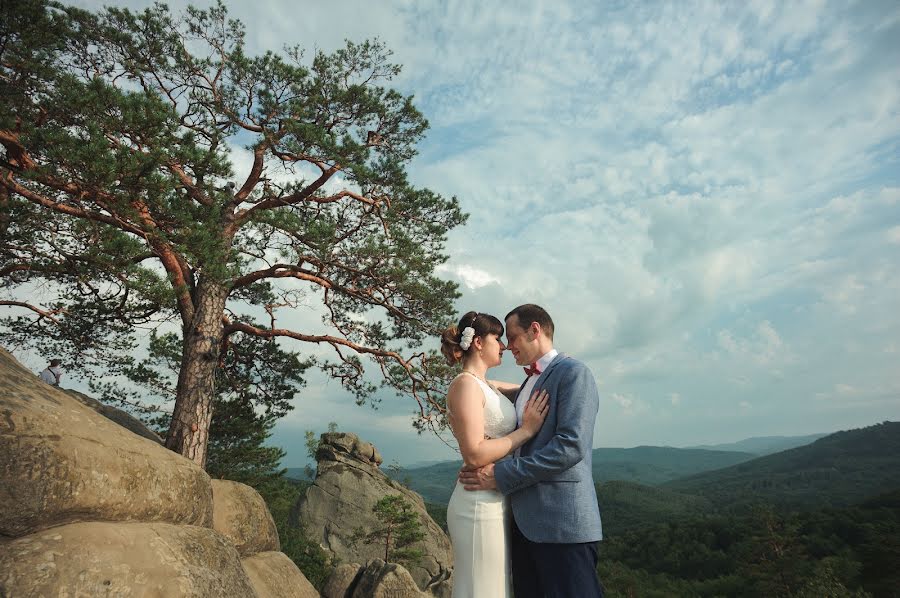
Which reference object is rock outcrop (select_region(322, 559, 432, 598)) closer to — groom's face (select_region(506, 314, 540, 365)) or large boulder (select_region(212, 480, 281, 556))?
large boulder (select_region(212, 480, 281, 556))

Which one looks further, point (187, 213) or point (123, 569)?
point (187, 213)

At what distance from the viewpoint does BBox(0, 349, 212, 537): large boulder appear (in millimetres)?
4246

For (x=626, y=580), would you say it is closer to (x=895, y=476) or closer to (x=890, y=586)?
(x=890, y=586)

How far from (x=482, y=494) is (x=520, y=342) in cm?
97

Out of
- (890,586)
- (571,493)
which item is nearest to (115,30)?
(571,493)

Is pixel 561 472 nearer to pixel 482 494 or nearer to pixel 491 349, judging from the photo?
pixel 482 494

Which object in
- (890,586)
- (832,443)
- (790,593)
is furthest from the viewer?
(832,443)

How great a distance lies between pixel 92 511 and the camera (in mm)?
4703

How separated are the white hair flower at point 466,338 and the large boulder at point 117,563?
365 centimetres

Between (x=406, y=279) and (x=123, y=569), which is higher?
(x=406, y=279)

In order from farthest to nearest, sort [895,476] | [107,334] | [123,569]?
[895,476] < [107,334] < [123,569]

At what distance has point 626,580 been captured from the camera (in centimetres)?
3556

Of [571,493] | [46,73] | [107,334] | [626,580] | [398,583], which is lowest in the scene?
[626,580]

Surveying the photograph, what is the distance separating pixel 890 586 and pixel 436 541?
16590 millimetres
